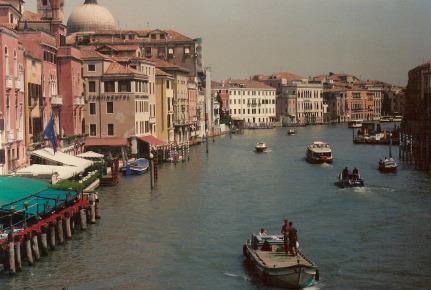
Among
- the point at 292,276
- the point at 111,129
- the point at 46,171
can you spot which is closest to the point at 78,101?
the point at 111,129

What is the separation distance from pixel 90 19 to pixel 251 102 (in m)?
61.6

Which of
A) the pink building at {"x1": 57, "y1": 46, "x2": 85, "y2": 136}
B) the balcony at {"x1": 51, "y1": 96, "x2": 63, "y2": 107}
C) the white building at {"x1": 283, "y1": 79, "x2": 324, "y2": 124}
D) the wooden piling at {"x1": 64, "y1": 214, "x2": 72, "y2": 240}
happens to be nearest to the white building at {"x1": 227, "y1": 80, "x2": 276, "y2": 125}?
the white building at {"x1": 283, "y1": 79, "x2": 324, "y2": 124}

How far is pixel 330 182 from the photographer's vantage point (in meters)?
45.0

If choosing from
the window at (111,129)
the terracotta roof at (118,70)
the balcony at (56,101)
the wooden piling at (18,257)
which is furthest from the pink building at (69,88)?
the wooden piling at (18,257)

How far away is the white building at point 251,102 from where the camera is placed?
5751 inches

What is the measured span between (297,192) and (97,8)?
59.6 m

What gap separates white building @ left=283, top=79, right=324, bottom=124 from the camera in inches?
6393

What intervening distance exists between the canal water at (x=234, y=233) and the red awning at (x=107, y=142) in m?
7.97

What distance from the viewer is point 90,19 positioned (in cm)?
9206

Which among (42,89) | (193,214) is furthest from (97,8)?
(193,214)

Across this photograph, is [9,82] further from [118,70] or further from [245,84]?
[245,84]

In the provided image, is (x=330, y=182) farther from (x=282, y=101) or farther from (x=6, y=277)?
(x=282, y=101)

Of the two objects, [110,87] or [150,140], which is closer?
[110,87]

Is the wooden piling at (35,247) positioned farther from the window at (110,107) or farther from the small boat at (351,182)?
the window at (110,107)
